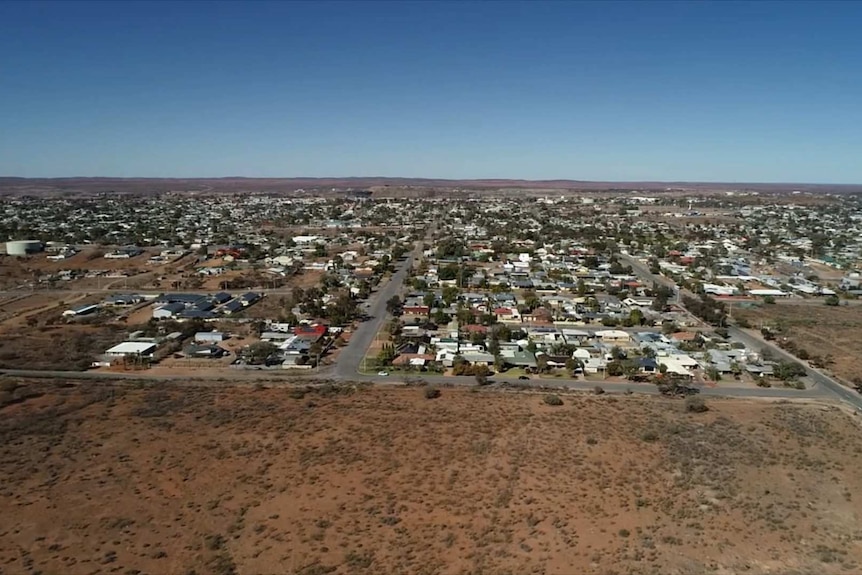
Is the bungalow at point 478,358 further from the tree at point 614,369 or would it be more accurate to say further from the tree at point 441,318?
the tree at point 441,318

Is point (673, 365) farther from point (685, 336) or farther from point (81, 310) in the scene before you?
point (81, 310)

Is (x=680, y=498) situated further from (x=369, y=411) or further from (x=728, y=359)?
(x=728, y=359)

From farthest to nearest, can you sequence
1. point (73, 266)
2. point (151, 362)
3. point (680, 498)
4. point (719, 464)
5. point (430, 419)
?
point (73, 266) < point (151, 362) < point (430, 419) < point (719, 464) < point (680, 498)

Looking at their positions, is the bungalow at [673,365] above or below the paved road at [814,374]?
above

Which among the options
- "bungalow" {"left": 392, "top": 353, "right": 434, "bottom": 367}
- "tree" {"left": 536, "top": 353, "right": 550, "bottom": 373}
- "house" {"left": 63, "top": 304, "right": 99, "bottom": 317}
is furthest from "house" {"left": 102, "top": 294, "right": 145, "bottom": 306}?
"tree" {"left": 536, "top": 353, "right": 550, "bottom": 373}

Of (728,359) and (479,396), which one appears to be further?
(728,359)

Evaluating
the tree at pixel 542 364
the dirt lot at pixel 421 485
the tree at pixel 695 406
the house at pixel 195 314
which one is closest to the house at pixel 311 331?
the house at pixel 195 314

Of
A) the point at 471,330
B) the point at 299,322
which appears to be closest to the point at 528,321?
the point at 471,330

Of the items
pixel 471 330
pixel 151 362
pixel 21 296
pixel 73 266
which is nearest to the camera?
pixel 151 362
